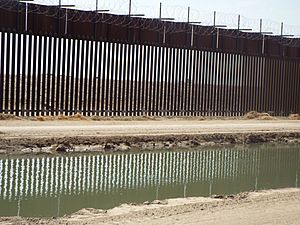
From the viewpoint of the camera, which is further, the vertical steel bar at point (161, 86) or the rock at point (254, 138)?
the vertical steel bar at point (161, 86)

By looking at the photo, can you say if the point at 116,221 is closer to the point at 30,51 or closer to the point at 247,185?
the point at 247,185

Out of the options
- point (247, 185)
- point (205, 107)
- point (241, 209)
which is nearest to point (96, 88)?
point (205, 107)

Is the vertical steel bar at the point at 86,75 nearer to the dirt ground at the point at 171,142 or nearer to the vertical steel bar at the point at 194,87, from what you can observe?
the dirt ground at the point at 171,142

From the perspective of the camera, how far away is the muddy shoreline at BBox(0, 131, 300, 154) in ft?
47.6

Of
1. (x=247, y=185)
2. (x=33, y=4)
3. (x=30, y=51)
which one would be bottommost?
(x=247, y=185)

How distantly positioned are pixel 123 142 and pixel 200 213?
8.36 metres

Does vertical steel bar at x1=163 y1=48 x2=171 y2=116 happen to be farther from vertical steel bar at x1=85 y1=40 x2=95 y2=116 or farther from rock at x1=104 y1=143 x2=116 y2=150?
rock at x1=104 y1=143 x2=116 y2=150

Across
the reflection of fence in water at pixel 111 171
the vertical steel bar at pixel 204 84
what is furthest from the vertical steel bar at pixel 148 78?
the reflection of fence in water at pixel 111 171

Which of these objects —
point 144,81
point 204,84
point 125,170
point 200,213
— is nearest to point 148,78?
point 144,81

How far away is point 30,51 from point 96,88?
3080mm

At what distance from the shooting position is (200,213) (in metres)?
8.07

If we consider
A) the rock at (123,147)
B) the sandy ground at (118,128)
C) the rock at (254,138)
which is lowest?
the rock at (254,138)

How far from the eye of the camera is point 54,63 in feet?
62.4

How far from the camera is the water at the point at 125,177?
31.3 feet
